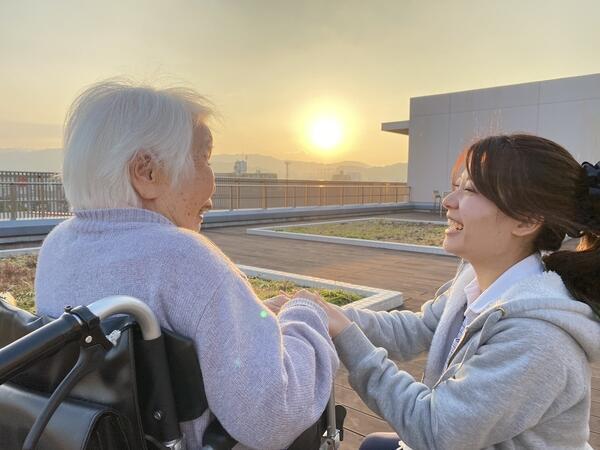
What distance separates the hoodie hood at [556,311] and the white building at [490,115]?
1882 centimetres

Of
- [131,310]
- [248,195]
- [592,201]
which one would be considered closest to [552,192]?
[592,201]

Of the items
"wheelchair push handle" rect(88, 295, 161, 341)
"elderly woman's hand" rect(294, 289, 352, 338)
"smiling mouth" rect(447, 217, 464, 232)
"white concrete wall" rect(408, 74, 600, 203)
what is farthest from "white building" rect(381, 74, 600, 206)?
"wheelchair push handle" rect(88, 295, 161, 341)

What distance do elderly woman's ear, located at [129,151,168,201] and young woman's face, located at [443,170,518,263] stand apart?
88cm

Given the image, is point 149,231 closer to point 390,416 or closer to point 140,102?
point 140,102

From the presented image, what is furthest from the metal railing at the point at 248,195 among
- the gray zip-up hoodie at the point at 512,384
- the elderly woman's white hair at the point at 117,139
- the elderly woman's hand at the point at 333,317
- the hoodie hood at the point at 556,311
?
the hoodie hood at the point at 556,311

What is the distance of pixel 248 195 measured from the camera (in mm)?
15945

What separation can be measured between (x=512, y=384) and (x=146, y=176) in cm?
103

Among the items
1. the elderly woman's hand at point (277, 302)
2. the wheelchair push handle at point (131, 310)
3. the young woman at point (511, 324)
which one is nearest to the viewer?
the wheelchair push handle at point (131, 310)

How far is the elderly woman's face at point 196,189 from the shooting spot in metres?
1.27

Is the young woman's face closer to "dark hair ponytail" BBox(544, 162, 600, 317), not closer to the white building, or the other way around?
"dark hair ponytail" BBox(544, 162, 600, 317)

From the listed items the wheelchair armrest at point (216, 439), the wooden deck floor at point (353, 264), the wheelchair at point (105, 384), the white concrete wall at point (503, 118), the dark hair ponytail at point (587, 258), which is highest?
the white concrete wall at point (503, 118)

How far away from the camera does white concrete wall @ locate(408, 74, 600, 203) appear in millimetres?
20391

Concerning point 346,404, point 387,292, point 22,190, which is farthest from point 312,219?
point 346,404

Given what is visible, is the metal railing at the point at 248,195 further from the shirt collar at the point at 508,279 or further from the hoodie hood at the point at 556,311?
the hoodie hood at the point at 556,311
